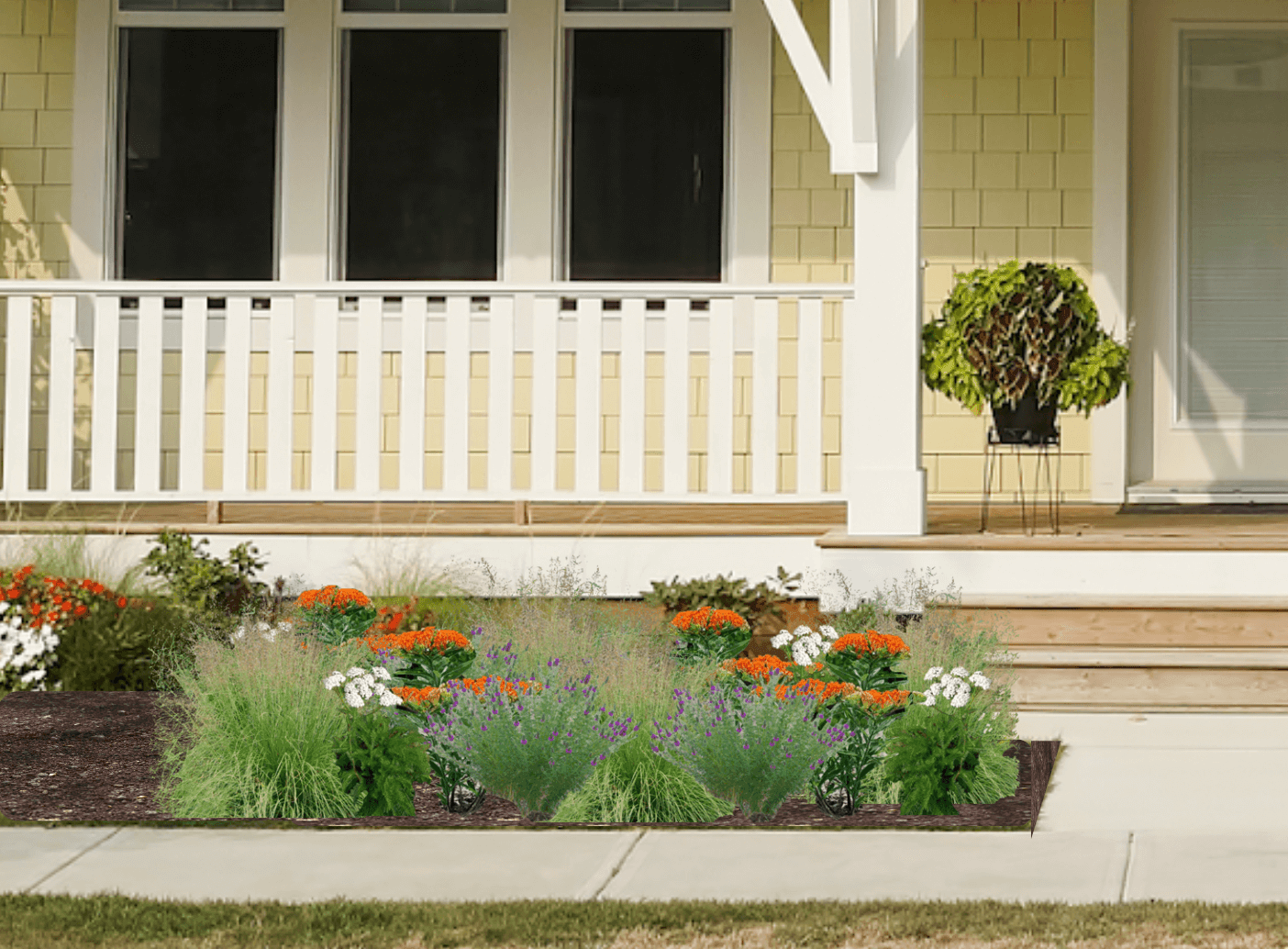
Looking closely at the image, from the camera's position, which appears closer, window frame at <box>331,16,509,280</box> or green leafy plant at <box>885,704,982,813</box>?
green leafy plant at <box>885,704,982,813</box>

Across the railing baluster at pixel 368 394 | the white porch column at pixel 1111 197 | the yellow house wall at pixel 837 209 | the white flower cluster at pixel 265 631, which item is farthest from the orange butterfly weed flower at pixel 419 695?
the white porch column at pixel 1111 197

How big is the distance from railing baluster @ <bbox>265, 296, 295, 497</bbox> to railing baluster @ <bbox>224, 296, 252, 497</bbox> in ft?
0.33

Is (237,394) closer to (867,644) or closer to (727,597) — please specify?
(727,597)

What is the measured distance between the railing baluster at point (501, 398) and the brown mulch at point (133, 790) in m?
1.91

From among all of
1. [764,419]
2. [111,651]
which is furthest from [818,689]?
[111,651]

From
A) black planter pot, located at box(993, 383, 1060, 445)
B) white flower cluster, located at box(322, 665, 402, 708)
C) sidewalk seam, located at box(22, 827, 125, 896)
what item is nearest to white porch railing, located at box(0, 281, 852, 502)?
black planter pot, located at box(993, 383, 1060, 445)

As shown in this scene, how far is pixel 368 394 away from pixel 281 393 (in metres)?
0.35

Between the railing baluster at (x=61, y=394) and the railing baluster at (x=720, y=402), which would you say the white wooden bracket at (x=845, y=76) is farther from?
the railing baluster at (x=61, y=394)

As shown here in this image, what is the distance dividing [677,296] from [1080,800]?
323cm

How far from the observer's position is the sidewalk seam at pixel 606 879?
3277 millimetres

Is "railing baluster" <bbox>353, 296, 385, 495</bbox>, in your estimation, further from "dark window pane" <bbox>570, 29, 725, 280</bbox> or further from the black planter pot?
the black planter pot

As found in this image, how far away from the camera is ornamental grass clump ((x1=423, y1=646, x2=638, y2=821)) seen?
13.3 ft

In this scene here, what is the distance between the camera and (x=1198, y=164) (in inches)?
333

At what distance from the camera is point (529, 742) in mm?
4047
